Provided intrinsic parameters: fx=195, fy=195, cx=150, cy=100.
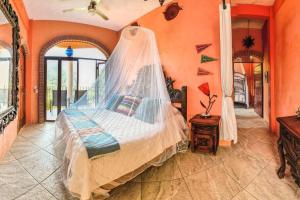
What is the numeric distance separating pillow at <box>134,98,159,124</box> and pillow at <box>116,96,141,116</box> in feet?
0.41

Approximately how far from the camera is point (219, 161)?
2.89m

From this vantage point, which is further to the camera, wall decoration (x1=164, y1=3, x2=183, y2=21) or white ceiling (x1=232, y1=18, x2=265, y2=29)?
white ceiling (x1=232, y1=18, x2=265, y2=29)

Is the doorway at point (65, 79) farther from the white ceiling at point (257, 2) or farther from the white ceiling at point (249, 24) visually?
the white ceiling at point (249, 24)

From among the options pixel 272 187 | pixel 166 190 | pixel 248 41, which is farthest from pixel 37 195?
Result: pixel 248 41

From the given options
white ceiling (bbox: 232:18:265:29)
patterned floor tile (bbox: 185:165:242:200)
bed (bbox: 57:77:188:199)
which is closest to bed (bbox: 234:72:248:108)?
white ceiling (bbox: 232:18:265:29)

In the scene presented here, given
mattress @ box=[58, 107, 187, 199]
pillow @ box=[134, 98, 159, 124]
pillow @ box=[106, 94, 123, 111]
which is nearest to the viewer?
mattress @ box=[58, 107, 187, 199]

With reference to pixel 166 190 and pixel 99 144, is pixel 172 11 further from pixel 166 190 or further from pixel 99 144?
pixel 166 190

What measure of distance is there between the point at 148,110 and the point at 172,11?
2279mm

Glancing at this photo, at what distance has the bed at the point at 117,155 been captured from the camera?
68.7 inches

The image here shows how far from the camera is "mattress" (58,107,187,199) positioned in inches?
68.5

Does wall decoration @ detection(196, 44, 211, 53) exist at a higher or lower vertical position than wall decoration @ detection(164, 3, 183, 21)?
lower

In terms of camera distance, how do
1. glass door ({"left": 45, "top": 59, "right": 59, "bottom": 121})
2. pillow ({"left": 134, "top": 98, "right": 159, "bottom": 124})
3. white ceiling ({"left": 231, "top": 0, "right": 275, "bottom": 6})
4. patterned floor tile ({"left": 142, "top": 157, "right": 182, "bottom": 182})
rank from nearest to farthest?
patterned floor tile ({"left": 142, "top": 157, "right": 182, "bottom": 182}) → pillow ({"left": 134, "top": 98, "right": 159, "bottom": 124}) → white ceiling ({"left": 231, "top": 0, "right": 275, "bottom": 6}) → glass door ({"left": 45, "top": 59, "right": 59, "bottom": 121})

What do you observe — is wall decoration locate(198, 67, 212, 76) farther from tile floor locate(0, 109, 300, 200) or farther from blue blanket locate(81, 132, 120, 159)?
blue blanket locate(81, 132, 120, 159)

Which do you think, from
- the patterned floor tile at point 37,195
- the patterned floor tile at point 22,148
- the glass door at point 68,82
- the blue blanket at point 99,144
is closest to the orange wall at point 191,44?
the blue blanket at point 99,144
